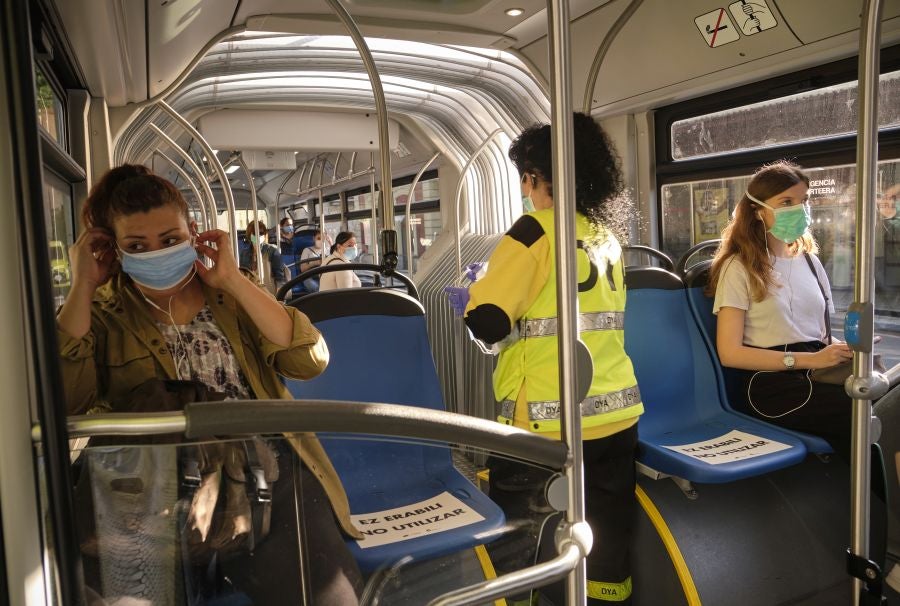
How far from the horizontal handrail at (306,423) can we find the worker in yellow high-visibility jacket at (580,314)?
2.69ft

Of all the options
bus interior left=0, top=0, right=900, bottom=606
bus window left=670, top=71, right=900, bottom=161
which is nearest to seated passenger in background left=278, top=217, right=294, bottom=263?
bus interior left=0, top=0, right=900, bottom=606

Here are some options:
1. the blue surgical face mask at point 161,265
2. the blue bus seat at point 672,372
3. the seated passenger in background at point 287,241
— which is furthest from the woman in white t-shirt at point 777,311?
the seated passenger in background at point 287,241

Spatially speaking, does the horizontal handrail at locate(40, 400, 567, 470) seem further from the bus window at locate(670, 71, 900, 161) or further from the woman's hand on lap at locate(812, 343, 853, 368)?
the bus window at locate(670, 71, 900, 161)

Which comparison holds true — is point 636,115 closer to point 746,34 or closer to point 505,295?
point 746,34

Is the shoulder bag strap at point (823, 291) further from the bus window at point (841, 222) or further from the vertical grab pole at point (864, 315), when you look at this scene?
the vertical grab pole at point (864, 315)

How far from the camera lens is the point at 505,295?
6.29 ft

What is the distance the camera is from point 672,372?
2758 mm

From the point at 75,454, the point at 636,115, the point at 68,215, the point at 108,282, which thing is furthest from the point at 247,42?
the point at 75,454

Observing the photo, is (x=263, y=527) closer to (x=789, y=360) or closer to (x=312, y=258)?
(x=789, y=360)

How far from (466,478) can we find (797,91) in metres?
2.38

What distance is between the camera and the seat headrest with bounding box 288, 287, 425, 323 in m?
2.33

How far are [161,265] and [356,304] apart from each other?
906 mm

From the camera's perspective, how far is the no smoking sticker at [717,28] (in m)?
2.98

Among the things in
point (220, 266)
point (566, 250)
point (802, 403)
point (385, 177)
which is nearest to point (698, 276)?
point (802, 403)
